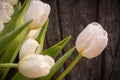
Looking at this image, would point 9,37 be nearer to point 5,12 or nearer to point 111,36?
point 5,12

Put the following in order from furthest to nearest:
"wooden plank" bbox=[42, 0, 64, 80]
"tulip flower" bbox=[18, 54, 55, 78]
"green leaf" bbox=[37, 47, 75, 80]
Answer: "wooden plank" bbox=[42, 0, 64, 80] < "green leaf" bbox=[37, 47, 75, 80] < "tulip flower" bbox=[18, 54, 55, 78]

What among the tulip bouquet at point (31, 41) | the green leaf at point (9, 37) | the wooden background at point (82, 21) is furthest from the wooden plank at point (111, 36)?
the green leaf at point (9, 37)

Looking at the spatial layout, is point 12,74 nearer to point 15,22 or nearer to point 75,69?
point 15,22

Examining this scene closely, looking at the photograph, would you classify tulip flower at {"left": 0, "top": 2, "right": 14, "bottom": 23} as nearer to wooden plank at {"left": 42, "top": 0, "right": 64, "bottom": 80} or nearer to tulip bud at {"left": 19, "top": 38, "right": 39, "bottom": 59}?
tulip bud at {"left": 19, "top": 38, "right": 39, "bottom": 59}

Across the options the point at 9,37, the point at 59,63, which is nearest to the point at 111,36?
the point at 59,63

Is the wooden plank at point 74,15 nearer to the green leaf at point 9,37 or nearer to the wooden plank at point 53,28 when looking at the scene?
the wooden plank at point 53,28

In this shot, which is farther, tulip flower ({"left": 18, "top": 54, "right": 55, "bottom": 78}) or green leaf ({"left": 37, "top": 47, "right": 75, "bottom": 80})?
green leaf ({"left": 37, "top": 47, "right": 75, "bottom": 80})

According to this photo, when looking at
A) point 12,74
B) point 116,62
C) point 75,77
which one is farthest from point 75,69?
point 12,74

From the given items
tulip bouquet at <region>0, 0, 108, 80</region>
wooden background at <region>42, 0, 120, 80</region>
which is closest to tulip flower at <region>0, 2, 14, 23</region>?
tulip bouquet at <region>0, 0, 108, 80</region>
